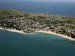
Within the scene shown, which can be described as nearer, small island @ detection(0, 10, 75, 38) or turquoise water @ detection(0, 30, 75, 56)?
turquoise water @ detection(0, 30, 75, 56)

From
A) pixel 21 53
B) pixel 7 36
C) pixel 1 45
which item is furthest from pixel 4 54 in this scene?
pixel 7 36

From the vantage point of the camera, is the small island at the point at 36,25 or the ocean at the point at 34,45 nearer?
the ocean at the point at 34,45

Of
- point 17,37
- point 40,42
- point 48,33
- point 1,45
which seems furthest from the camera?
point 48,33

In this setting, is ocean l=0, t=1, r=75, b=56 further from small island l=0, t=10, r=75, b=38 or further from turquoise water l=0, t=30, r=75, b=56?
small island l=0, t=10, r=75, b=38

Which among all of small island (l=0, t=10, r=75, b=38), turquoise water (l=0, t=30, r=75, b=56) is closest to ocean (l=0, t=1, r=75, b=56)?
turquoise water (l=0, t=30, r=75, b=56)

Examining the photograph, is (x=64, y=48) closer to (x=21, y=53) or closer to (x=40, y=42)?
(x=40, y=42)

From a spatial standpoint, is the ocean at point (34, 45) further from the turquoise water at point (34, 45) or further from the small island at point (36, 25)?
the small island at point (36, 25)

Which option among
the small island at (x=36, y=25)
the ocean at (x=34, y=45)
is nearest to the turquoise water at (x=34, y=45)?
the ocean at (x=34, y=45)

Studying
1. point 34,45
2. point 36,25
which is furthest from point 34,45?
point 36,25
